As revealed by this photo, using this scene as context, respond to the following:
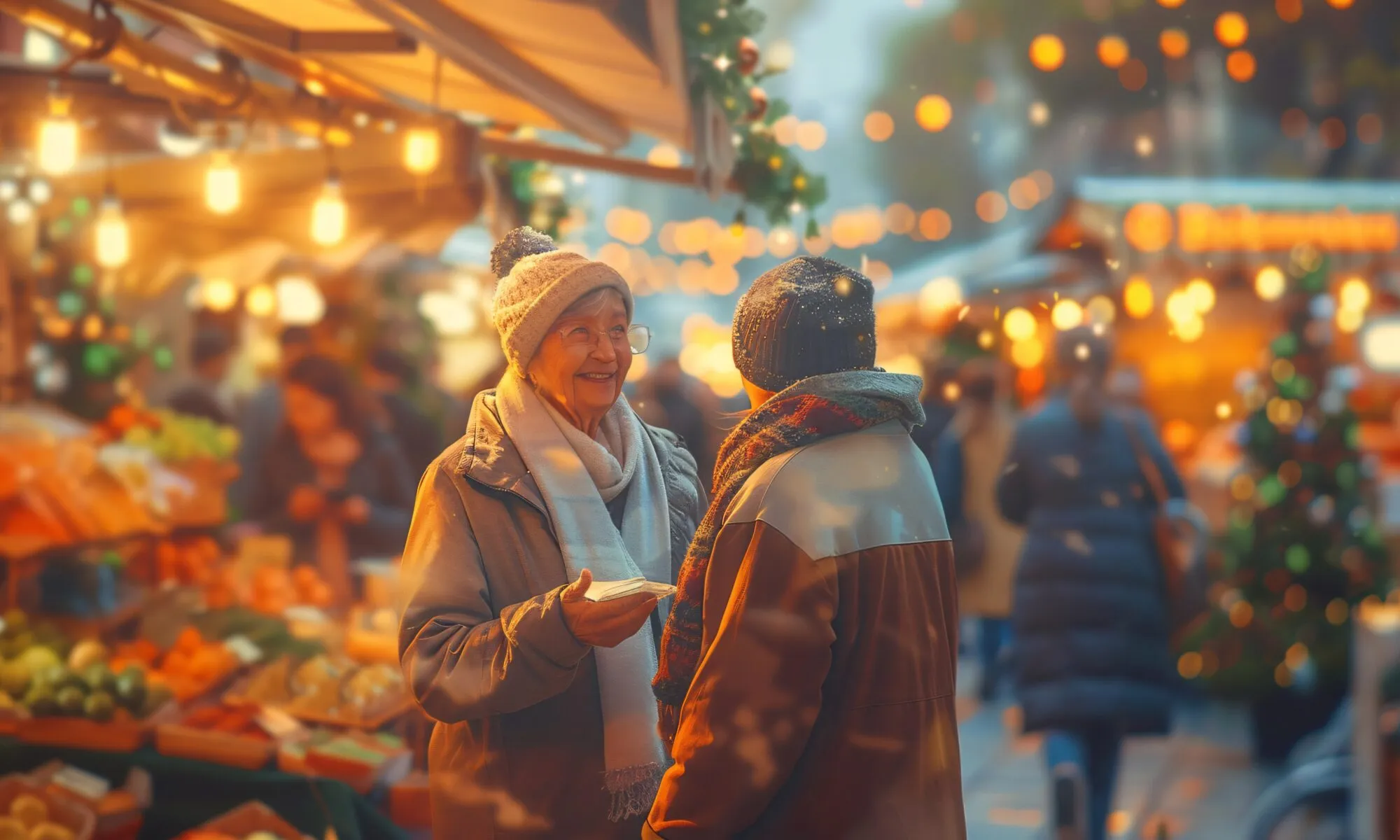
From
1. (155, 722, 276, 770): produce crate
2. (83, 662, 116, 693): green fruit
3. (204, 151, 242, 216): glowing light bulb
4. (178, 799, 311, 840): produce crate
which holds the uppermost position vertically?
(204, 151, 242, 216): glowing light bulb

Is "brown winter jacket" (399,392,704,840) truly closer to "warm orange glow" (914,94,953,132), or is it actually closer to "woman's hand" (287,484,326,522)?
"warm orange glow" (914,94,953,132)

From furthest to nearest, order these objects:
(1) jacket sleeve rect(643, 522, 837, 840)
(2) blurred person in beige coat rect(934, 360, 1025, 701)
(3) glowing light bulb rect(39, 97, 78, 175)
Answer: (2) blurred person in beige coat rect(934, 360, 1025, 701) → (3) glowing light bulb rect(39, 97, 78, 175) → (1) jacket sleeve rect(643, 522, 837, 840)

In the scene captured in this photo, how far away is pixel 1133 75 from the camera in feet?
63.1

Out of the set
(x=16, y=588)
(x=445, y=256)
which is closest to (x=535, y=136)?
(x=445, y=256)

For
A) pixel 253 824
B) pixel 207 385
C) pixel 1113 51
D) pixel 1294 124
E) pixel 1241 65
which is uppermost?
pixel 1113 51

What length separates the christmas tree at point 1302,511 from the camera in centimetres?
695

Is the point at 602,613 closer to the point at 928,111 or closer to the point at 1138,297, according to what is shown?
the point at 928,111

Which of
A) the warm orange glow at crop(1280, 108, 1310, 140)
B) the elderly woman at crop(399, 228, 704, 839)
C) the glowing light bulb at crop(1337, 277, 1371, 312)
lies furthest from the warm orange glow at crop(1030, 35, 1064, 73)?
the elderly woman at crop(399, 228, 704, 839)

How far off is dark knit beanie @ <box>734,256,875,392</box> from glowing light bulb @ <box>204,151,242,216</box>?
2847mm

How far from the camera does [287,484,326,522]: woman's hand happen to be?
5438mm

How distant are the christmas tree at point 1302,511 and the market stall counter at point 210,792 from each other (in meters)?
5.23

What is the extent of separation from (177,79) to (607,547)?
2569 mm

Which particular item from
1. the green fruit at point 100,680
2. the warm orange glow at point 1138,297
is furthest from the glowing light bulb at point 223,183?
the warm orange glow at point 1138,297

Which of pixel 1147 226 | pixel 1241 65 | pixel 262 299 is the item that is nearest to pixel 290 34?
pixel 262 299
